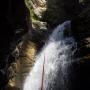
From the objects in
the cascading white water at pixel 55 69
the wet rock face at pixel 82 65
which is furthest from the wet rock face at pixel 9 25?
the wet rock face at pixel 82 65

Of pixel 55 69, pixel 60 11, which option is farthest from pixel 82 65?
pixel 60 11

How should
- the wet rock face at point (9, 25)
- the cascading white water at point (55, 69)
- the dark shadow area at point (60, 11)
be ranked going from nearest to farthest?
1. the wet rock face at point (9, 25)
2. the cascading white water at point (55, 69)
3. the dark shadow area at point (60, 11)

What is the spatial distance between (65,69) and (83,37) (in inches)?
119

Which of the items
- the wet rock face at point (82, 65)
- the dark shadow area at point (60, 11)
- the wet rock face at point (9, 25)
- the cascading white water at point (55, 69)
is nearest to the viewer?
the wet rock face at point (9, 25)

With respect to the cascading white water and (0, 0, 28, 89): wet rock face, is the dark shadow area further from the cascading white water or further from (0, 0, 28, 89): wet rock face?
(0, 0, 28, 89): wet rock face

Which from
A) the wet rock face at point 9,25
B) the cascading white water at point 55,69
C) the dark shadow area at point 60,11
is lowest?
the cascading white water at point 55,69

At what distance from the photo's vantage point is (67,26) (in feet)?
75.8

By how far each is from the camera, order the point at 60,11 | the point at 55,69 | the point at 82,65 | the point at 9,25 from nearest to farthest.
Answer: the point at 9,25 < the point at 82,65 < the point at 55,69 < the point at 60,11

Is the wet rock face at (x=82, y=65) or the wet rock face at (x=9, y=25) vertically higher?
the wet rock face at (x=9, y=25)

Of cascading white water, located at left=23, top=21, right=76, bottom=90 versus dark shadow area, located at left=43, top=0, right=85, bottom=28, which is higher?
dark shadow area, located at left=43, top=0, right=85, bottom=28

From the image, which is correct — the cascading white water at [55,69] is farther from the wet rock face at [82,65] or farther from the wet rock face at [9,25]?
the wet rock face at [9,25]

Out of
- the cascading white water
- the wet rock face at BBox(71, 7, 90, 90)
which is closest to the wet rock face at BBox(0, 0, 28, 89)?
the cascading white water

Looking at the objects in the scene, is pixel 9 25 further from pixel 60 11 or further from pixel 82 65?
pixel 60 11

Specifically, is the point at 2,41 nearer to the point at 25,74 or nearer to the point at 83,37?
the point at 25,74
